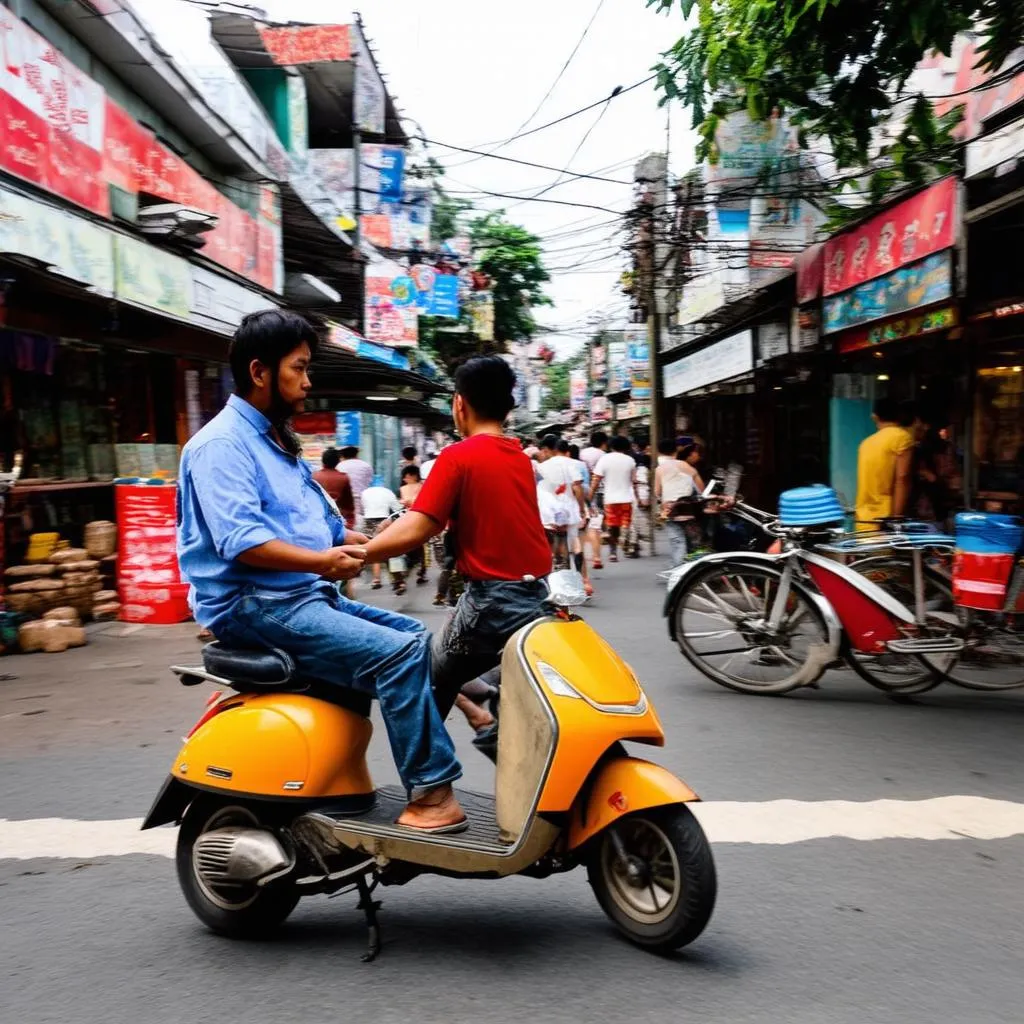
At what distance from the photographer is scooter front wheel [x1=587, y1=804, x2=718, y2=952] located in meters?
2.68

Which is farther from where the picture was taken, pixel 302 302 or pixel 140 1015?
pixel 302 302

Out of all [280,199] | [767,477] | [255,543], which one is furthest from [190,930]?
[280,199]

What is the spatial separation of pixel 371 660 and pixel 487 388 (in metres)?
1.01

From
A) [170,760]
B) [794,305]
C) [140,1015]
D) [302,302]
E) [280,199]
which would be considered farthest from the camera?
[302,302]

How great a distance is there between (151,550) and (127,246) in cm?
304

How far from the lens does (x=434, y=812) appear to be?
2881 mm

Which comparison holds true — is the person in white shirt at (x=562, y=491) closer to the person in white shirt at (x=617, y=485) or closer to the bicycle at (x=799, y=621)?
the person in white shirt at (x=617, y=485)

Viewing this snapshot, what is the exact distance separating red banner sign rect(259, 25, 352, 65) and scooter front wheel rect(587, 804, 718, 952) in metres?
20.6

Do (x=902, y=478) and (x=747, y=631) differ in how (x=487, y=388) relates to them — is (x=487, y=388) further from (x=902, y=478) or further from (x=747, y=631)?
(x=902, y=478)

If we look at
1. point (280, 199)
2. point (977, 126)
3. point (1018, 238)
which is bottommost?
point (1018, 238)

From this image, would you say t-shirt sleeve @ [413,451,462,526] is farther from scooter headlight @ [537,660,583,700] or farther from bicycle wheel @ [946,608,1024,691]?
bicycle wheel @ [946,608,1024,691]

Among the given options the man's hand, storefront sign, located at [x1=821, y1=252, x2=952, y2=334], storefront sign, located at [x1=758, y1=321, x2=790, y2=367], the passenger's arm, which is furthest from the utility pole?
the man's hand

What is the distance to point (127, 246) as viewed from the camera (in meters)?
9.99

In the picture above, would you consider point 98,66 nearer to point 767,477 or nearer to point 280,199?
point 280,199
